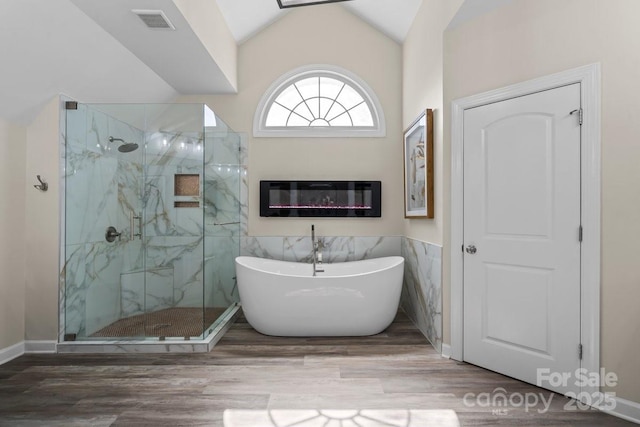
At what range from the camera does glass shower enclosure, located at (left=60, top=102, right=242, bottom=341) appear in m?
2.98

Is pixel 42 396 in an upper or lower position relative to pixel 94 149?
lower

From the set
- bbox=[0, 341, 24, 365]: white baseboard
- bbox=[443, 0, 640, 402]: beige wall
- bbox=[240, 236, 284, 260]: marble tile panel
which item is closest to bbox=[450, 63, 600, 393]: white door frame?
bbox=[443, 0, 640, 402]: beige wall

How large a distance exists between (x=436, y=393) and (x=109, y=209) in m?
2.80

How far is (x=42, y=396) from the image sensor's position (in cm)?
222

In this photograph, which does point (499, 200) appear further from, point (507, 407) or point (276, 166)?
point (276, 166)

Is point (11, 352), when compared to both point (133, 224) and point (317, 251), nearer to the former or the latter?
point (133, 224)

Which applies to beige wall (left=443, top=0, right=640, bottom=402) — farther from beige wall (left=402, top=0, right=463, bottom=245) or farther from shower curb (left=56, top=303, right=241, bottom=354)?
shower curb (left=56, top=303, right=241, bottom=354)

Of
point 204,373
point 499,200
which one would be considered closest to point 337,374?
point 204,373

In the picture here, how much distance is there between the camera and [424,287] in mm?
3293

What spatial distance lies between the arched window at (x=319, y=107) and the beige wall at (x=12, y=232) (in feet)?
6.99

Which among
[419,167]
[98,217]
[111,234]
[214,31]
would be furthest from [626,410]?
[214,31]

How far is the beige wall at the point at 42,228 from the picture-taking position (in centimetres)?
285

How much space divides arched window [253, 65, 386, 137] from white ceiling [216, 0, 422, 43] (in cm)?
59

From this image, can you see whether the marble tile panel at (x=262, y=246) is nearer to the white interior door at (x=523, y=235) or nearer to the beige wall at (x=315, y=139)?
the beige wall at (x=315, y=139)
